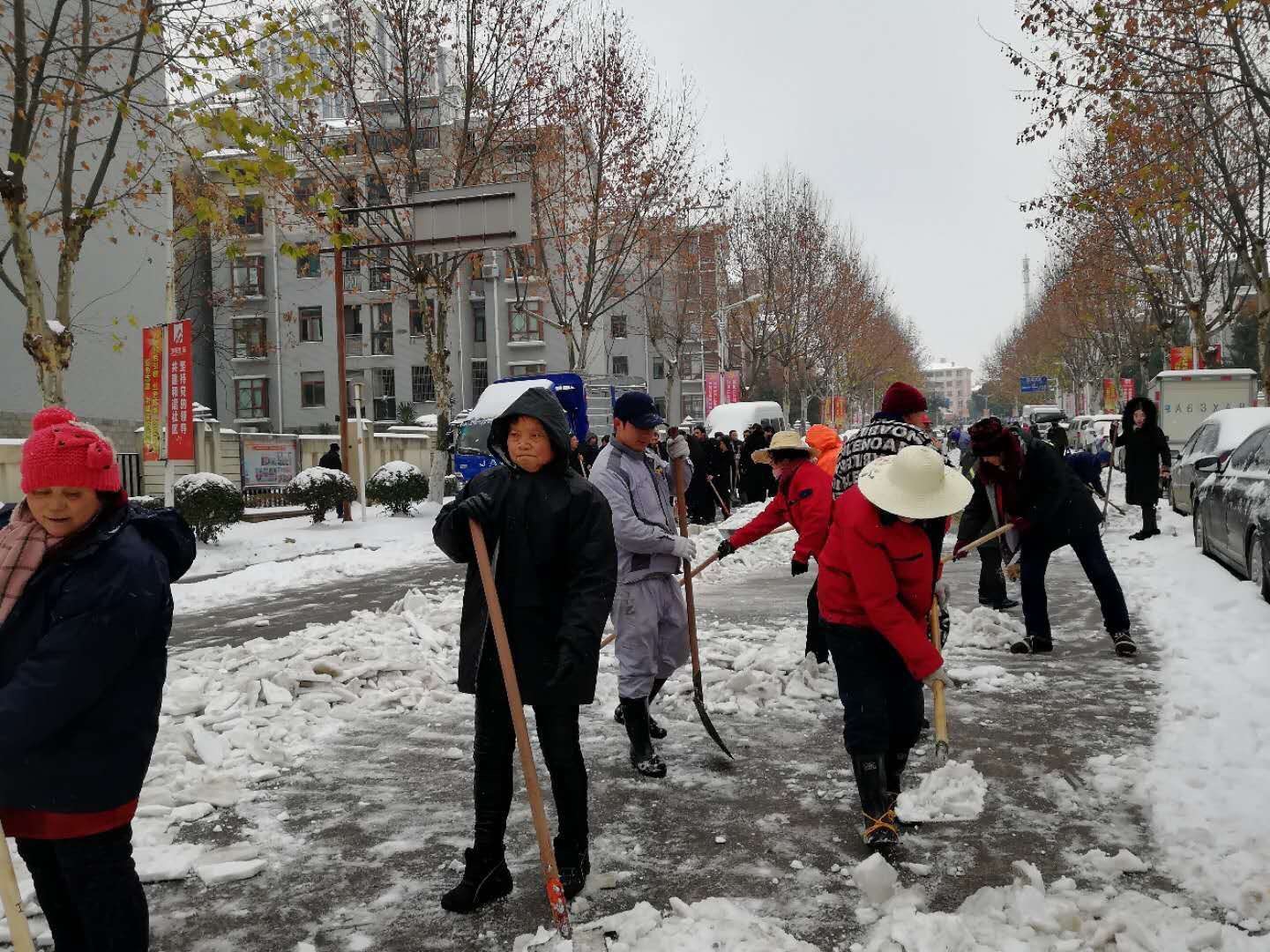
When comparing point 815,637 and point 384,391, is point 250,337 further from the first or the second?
point 815,637

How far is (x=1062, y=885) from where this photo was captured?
370 cm

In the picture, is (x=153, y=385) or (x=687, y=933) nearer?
(x=687, y=933)

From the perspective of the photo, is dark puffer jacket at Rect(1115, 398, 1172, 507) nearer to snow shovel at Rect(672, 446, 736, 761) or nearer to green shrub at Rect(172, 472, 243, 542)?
snow shovel at Rect(672, 446, 736, 761)

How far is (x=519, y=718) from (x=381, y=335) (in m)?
51.9

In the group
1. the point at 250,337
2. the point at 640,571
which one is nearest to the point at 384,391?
the point at 250,337

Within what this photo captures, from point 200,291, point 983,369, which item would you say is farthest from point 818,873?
point 983,369

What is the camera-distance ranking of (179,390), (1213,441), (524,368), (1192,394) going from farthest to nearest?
(524,368) < (1192,394) < (179,390) < (1213,441)

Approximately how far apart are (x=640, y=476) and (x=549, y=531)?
170cm

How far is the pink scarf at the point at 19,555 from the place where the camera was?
2555 mm

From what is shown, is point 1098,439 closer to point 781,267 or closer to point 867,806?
point 781,267

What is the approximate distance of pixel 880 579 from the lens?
3.99m

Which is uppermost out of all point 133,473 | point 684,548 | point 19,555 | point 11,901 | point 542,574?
point 19,555

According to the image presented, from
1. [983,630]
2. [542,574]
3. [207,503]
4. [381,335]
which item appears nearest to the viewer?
[542,574]

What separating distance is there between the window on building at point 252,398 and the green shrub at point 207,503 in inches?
1462
